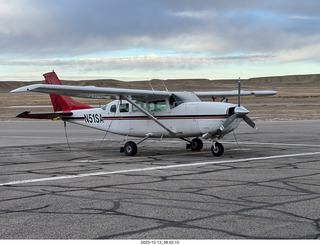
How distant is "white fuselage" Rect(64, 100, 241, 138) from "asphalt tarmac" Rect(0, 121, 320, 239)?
814mm

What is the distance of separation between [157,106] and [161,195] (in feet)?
24.5

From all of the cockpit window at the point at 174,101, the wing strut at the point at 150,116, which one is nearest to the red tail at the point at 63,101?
the wing strut at the point at 150,116

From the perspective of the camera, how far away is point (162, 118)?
1533cm

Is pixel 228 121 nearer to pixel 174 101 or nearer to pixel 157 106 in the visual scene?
pixel 174 101

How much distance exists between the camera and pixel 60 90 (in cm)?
1421

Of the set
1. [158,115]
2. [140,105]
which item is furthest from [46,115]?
[158,115]

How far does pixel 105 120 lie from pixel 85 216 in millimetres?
10099

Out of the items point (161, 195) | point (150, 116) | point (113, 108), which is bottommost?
point (161, 195)

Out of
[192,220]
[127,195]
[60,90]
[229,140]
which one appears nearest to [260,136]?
[229,140]

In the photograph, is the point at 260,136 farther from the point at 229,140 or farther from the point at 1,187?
the point at 1,187

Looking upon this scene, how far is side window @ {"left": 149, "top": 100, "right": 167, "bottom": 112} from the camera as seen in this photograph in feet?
50.6

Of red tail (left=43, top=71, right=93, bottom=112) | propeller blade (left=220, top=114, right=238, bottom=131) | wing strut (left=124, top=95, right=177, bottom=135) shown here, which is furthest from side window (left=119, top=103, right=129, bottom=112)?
propeller blade (left=220, top=114, right=238, bottom=131)

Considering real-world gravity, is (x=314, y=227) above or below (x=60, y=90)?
below

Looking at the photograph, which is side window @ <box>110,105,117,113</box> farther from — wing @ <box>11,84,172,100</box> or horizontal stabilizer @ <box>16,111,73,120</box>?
horizontal stabilizer @ <box>16,111,73,120</box>
